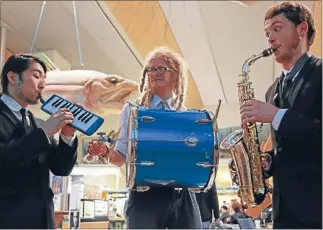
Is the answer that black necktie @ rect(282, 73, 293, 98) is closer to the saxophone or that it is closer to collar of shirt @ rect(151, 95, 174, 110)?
the saxophone

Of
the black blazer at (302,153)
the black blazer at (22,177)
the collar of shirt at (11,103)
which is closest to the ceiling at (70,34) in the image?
the collar of shirt at (11,103)

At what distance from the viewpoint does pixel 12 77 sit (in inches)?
74.6

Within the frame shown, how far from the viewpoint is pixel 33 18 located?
6.04 metres

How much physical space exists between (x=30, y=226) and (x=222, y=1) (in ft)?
15.5

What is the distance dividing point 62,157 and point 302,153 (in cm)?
102

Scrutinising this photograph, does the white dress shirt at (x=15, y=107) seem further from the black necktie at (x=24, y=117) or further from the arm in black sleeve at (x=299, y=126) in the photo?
the arm in black sleeve at (x=299, y=126)

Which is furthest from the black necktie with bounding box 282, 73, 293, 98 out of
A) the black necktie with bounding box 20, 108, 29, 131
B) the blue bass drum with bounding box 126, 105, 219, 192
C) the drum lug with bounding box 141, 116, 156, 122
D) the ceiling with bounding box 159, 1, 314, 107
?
the ceiling with bounding box 159, 1, 314, 107

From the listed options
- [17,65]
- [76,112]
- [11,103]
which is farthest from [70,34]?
[76,112]

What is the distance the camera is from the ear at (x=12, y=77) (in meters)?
1.89

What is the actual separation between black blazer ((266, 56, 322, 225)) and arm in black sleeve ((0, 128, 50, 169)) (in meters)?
0.91

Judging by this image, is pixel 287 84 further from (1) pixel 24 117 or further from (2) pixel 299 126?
(1) pixel 24 117

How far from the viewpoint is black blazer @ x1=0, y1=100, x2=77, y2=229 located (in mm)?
1617

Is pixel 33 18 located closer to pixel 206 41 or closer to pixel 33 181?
pixel 206 41

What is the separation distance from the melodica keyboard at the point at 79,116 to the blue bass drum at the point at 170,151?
0.50ft
